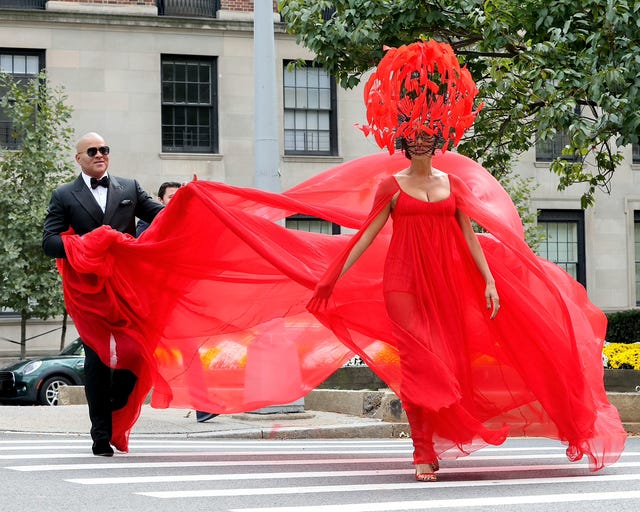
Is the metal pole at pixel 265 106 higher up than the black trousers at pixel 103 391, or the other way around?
the metal pole at pixel 265 106

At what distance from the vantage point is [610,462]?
8594 millimetres

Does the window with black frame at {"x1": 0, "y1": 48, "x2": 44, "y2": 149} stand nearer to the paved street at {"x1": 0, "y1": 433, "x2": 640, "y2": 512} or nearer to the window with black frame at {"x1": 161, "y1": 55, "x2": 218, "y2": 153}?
the window with black frame at {"x1": 161, "y1": 55, "x2": 218, "y2": 153}

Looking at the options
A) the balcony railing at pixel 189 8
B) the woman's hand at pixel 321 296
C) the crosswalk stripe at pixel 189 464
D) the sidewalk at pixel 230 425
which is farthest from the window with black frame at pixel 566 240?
the woman's hand at pixel 321 296

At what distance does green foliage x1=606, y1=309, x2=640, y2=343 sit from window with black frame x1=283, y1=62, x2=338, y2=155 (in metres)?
8.80

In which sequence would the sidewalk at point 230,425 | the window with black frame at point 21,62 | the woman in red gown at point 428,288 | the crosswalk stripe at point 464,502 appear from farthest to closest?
the window with black frame at point 21,62, the sidewalk at point 230,425, the woman in red gown at point 428,288, the crosswalk stripe at point 464,502

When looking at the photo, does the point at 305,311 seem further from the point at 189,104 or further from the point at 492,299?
the point at 189,104

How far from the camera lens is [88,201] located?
10180 mm

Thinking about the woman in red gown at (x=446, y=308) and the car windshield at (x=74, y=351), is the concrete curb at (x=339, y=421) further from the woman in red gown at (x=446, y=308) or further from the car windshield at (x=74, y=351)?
the car windshield at (x=74, y=351)

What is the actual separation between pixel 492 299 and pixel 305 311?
186 centimetres

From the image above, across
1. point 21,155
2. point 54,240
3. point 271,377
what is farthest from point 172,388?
point 21,155

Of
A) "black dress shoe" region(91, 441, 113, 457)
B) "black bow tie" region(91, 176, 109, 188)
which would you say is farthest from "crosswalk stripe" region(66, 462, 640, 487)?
"black bow tie" region(91, 176, 109, 188)

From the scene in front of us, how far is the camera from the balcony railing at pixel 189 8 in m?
31.8

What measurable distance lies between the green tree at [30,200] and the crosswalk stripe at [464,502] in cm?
2029

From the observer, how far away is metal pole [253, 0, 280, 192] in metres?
14.6
